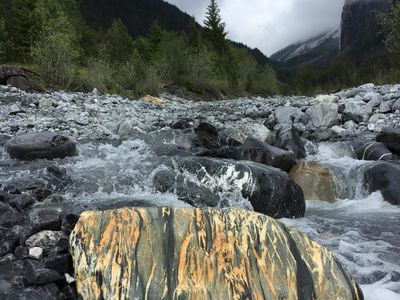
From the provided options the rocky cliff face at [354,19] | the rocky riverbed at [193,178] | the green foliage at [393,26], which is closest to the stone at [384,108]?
the rocky riverbed at [193,178]

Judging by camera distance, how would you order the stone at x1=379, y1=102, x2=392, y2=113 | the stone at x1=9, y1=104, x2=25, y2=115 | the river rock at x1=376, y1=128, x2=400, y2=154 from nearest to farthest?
the river rock at x1=376, y1=128, x2=400, y2=154 < the stone at x1=9, y1=104, x2=25, y2=115 < the stone at x1=379, y1=102, x2=392, y2=113

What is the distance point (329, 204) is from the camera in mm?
7656

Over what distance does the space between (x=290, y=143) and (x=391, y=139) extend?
7.21 feet

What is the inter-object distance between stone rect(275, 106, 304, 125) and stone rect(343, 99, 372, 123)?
1.38 metres

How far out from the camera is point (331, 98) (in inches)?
577

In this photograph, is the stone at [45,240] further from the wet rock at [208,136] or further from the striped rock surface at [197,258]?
the wet rock at [208,136]

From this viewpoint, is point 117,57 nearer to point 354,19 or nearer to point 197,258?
point 197,258

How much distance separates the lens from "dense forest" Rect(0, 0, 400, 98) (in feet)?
63.3

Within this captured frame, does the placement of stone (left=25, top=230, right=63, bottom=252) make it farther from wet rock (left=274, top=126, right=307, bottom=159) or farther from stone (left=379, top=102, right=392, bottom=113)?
stone (left=379, top=102, right=392, bottom=113)

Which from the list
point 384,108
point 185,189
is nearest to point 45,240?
point 185,189

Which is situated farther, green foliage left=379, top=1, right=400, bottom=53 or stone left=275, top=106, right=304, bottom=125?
green foliage left=379, top=1, right=400, bottom=53

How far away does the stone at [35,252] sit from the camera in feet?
13.2

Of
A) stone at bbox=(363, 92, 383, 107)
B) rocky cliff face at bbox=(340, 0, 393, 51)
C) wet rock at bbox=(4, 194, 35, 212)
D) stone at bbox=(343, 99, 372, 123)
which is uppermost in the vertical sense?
rocky cliff face at bbox=(340, 0, 393, 51)

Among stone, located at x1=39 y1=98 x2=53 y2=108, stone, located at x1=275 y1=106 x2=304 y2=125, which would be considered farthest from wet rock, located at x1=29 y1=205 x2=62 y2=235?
stone, located at x1=275 y1=106 x2=304 y2=125
